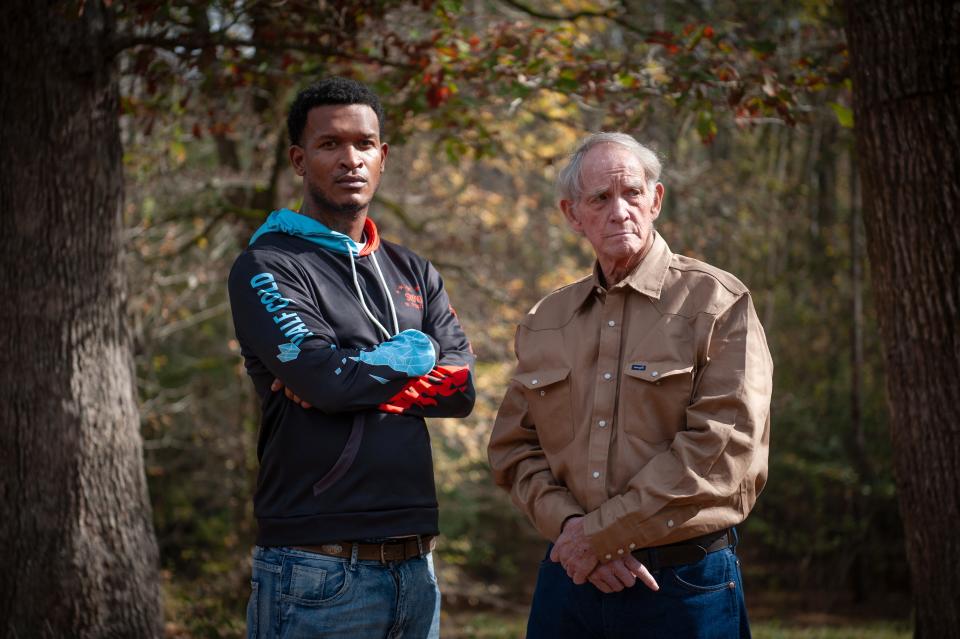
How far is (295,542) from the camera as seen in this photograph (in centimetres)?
264

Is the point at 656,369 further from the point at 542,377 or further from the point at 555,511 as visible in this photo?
the point at 555,511

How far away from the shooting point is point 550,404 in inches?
107

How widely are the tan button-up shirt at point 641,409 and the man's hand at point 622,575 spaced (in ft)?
0.13

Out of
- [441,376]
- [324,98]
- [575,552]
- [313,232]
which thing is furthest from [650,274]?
Result: [324,98]

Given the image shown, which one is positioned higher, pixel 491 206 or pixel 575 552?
pixel 491 206

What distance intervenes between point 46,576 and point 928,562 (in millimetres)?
3603

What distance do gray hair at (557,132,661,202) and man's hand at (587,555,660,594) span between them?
1064 mm

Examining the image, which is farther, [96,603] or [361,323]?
[96,603]

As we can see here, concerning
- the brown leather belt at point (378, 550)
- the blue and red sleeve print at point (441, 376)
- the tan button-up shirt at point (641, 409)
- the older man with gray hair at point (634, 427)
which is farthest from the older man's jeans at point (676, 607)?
the blue and red sleeve print at point (441, 376)

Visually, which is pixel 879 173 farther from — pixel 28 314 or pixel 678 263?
pixel 28 314

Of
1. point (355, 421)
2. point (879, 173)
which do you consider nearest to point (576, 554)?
point (355, 421)

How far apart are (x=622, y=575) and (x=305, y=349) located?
107 centimetres

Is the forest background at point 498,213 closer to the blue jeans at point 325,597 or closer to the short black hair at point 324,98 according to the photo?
the short black hair at point 324,98

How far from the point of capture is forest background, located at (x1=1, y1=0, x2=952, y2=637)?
4.96 meters
